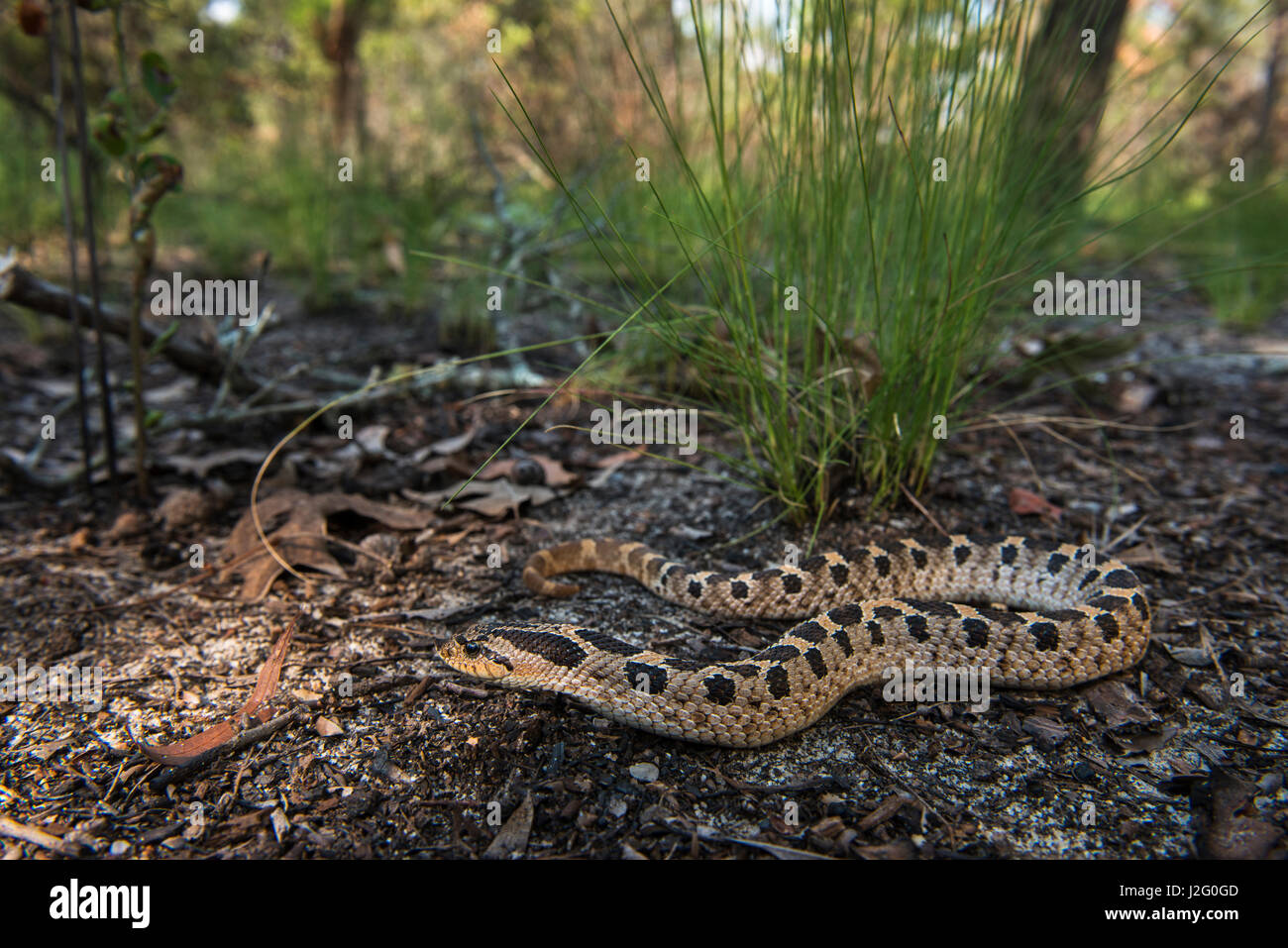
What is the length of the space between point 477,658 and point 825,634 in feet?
4.76

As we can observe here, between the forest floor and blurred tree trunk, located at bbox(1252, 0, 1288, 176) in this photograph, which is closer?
the forest floor

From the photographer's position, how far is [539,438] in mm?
5402

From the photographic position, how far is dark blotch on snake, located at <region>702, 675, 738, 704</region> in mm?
2910

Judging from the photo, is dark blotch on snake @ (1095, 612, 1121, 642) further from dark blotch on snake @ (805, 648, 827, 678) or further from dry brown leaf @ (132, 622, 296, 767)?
dry brown leaf @ (132, 622, 296, 767)

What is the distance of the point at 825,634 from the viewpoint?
130 inches

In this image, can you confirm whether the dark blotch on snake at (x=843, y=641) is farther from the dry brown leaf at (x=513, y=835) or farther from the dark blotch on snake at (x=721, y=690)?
the dry brown leaf at (x=513, y=835)

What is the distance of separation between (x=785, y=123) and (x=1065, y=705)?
2.75 meters

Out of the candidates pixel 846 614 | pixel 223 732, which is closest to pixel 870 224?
pixel 846 614

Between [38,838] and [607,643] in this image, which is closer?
[38,838]

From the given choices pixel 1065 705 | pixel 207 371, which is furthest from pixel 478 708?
pixel 207 371

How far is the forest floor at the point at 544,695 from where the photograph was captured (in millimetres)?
2508

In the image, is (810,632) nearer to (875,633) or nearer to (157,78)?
(875,633)

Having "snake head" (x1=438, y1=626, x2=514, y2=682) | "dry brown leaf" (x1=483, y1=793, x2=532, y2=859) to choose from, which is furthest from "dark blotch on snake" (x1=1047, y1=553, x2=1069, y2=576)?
"dry brown leaf" (x1=483, y1=793, x2=532, y2=859)

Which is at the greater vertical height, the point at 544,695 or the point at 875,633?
the point at 875,633
